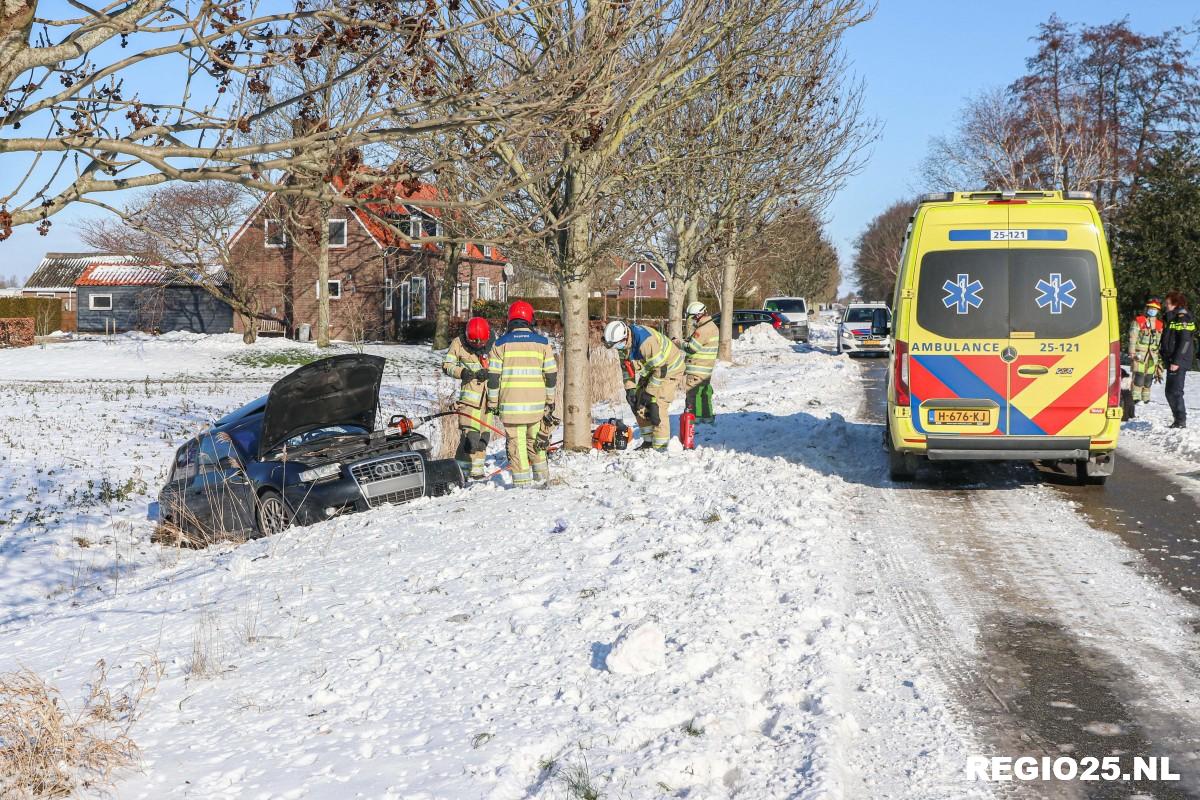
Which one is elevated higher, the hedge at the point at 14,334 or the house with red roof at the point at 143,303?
the house with red roof at the point at 143,303

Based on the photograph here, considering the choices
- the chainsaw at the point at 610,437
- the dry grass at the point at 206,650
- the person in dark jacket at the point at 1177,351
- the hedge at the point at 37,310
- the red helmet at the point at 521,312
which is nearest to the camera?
the dry grass at the point at 206,650

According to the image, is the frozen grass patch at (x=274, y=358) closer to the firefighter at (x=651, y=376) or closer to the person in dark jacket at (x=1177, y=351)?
the firefighter at (x=651, y=376)

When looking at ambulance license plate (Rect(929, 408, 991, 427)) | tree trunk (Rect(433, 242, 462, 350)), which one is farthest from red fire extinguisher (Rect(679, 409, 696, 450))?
tree trunk (Rect(433, 242, 462, 350))

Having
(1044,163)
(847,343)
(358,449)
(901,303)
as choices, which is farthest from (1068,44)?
(358,449)

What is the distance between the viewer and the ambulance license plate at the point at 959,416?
9859 mm

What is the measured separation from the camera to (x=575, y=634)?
5672 millimetres

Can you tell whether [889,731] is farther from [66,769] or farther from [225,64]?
[225,64]

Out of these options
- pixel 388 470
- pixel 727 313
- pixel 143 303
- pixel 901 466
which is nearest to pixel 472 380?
pixel 388 470

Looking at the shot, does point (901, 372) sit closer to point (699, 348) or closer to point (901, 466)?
point (901, 466)

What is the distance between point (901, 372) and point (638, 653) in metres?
5.81

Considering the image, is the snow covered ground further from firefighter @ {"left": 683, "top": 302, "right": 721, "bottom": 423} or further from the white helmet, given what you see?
firefighter @ {"left": 683, "top": 302, "right": 721, "bottom": 423}

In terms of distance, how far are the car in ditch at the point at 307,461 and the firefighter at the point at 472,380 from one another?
16.4 inches

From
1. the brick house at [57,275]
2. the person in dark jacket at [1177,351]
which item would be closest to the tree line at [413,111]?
the person in dark jacket at [1177,351]

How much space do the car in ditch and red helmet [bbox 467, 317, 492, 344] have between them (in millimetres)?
957
